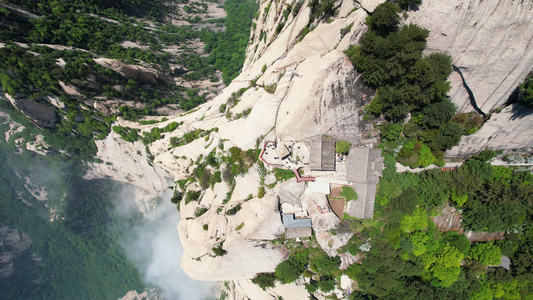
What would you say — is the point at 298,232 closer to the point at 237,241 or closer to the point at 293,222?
the point at 293,222

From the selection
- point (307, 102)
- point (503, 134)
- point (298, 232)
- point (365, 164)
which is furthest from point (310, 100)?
point (503, 134)

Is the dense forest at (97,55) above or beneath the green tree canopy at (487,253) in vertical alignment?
above

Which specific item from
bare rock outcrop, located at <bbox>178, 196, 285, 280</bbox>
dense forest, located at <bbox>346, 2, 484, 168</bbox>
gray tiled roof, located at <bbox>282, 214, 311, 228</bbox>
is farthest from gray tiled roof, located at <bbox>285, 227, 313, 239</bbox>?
dense forest, located at <bbox>346, 2, 484, 168</bbox>

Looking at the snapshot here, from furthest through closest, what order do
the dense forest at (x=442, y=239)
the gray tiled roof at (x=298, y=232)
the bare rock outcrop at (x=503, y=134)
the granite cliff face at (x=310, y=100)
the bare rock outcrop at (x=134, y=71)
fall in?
the bare rock outcrop at (x=134, y=71)
the gray tiled roof at (x=298, y=232)
the dense forest at (x=442, y=239)
the bare rock outcrop at (x=503, y=134)
the granite cliff face at (x=310, y=100)

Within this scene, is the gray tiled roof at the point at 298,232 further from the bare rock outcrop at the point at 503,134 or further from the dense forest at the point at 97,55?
the dense forest at the point at 97,55

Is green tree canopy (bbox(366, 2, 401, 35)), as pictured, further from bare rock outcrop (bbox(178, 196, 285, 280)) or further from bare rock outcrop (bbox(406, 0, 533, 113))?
bare rock outcrop (bbox(178, 196, 285, 280))

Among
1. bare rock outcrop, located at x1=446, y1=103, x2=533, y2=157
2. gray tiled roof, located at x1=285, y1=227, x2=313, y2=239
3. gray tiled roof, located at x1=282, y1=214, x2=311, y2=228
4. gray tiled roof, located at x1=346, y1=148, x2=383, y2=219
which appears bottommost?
gray tiled roof, located at x1=285, y1=227, x2=313, y2=239

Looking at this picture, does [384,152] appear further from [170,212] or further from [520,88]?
[170,212]

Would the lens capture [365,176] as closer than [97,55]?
Yes

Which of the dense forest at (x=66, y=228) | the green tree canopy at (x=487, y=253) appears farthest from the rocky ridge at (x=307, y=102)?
the dense forest at (x=66, y=228)
